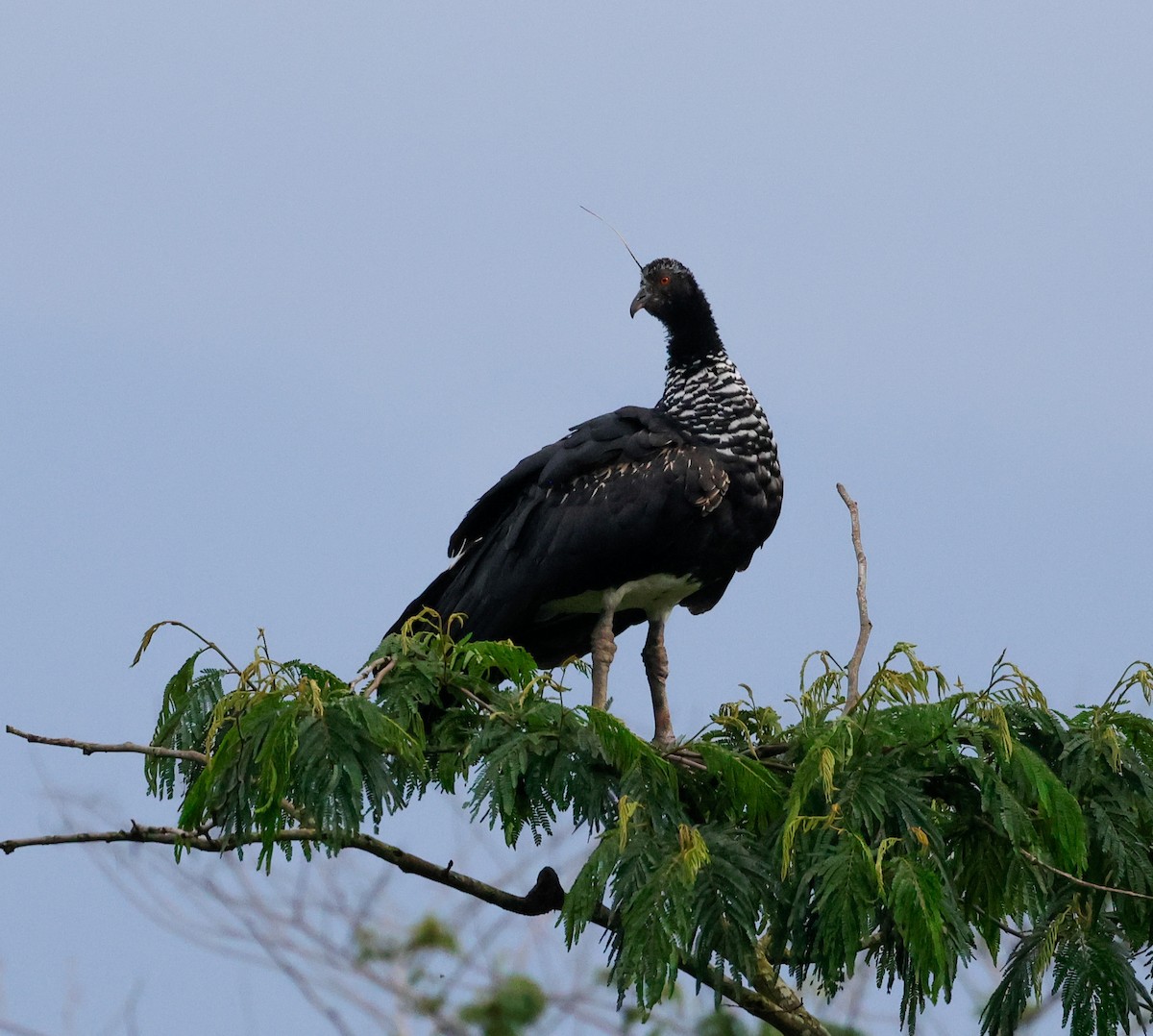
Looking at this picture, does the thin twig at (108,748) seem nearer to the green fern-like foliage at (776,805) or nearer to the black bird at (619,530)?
the green fern-like foliage at (776,805)

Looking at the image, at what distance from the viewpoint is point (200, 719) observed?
4.36 m

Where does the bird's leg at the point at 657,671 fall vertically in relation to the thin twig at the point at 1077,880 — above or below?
above

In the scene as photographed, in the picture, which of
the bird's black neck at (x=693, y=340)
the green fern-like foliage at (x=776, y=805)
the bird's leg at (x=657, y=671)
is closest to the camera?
the green fern-like foliage at (x=776, y=805)

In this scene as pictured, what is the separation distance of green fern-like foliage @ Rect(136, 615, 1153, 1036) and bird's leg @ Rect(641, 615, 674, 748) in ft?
5.72

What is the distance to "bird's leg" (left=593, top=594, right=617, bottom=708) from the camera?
6.14 metres

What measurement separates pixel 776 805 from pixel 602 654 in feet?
6.34

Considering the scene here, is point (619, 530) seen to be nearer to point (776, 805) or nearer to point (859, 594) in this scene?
point (859, 594)

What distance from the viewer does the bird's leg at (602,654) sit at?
6137 mm

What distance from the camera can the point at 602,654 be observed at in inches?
242

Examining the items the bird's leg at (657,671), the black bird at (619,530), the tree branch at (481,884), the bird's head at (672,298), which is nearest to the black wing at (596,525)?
the black bird at (619,530)

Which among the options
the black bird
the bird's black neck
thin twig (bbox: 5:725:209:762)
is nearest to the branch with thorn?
thin twig (bbox: 5:725:209:762)

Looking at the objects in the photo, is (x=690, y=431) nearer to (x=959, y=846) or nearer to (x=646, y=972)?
(x=959, y=846)

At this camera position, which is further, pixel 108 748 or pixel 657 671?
pixel 657 671

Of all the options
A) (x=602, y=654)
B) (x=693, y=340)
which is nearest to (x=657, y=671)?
(x=602, y=654)
